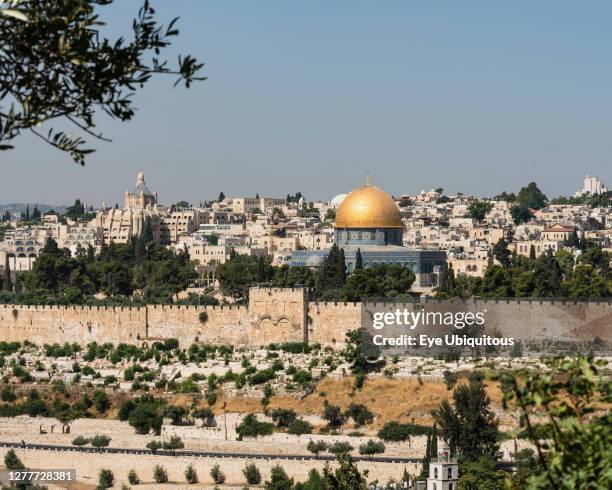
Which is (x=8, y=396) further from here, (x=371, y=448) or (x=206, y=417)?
(x=371, y=448)

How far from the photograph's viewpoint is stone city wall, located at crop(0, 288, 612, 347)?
48438 millimetres

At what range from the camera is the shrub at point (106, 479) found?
3994cm

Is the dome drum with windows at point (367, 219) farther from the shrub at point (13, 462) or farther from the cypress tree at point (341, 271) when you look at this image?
the shrub at point (13, 462)

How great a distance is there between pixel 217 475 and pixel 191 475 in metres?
0.64

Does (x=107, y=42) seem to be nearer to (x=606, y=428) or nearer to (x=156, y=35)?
(x=156, y=35)

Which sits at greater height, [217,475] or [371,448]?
[371,448]

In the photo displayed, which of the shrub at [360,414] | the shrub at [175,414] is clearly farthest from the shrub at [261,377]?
the shrub at [360,414]

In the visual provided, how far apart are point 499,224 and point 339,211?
4364 centimetres

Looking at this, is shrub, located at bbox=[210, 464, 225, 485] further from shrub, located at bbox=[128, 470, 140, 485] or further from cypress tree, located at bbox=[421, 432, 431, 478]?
cypress tree, located at bbox=[421, 432, 431, 478]

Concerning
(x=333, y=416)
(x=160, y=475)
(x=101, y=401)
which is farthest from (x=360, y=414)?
(x=101, y=401)

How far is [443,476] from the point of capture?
107 feet

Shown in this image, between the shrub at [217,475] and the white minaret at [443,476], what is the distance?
7339mm

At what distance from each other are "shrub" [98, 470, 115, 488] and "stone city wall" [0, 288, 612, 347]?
40.3 ft

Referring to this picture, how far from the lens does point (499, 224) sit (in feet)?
389
